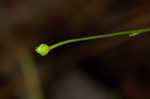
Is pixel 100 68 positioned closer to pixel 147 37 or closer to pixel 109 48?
pixel 109 48

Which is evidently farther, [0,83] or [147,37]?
[0,83]

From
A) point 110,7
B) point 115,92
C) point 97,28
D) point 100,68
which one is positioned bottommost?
point 115,92

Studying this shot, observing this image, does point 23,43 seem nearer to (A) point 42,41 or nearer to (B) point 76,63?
(A) point 42,41

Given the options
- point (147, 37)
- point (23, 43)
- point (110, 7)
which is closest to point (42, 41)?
point (23, 43)

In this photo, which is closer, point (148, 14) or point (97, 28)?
point (148, 14)

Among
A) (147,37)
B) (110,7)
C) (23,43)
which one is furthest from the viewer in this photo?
(23,43)

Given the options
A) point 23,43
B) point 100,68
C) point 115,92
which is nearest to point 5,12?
point 23,43

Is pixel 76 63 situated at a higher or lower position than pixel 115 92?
higher

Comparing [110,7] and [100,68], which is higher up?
[110,7]

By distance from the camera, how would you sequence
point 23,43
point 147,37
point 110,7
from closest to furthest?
point 147,37
point 110,7
point 23,43
